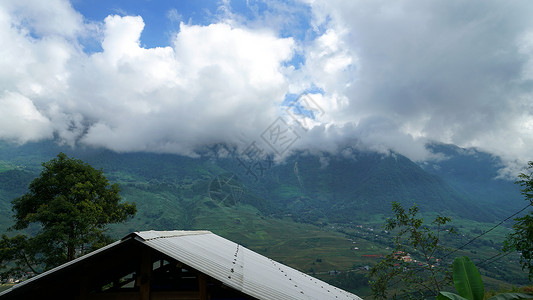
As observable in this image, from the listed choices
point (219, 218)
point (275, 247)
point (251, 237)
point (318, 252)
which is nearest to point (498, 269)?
point (318, 252)

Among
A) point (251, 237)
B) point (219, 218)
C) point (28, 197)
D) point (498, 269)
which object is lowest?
point (498, 269)

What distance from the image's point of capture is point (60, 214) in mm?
→ 17281

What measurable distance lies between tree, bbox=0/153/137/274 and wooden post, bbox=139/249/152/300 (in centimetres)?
1623

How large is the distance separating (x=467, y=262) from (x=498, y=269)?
121390mm

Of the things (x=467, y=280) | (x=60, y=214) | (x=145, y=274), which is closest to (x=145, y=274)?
(x=145, y=274)

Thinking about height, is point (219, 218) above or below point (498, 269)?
above

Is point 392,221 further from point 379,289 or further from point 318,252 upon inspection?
point 318,252

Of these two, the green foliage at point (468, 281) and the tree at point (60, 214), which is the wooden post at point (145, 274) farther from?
the tree at point (60, 214)

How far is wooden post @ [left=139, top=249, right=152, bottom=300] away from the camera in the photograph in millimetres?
4914

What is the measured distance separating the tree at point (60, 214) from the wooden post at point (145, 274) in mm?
16232

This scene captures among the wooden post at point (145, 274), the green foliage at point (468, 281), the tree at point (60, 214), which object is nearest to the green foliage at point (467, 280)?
the green foliage at point (468, 281)

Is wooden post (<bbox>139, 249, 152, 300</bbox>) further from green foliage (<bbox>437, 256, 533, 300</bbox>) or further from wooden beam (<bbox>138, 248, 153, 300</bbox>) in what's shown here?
green foliage (<bbox>437, 256, 533, 300</bbox>)

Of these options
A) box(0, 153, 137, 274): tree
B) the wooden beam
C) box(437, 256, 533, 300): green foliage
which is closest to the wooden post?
the wooden beam

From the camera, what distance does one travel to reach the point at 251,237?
151375mm
